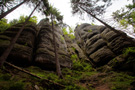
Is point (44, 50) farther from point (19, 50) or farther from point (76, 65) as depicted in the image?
point (76, 65)

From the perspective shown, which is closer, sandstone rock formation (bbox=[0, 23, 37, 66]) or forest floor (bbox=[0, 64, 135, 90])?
forest floor (bbox=[0, 64, 135, 90])

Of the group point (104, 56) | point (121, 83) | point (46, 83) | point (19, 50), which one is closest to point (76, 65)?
point (104, 56)

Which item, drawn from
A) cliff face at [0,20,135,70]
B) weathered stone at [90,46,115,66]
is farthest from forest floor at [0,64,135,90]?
weathered stone at [90,46,115,66]

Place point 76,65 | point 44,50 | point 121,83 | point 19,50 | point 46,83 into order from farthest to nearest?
point 76,65 → point 44,50 → point 19,50 → point 121,83 → point 46,83

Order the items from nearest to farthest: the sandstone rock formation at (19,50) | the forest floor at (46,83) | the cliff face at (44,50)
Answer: the forest floor at (46,83) < the sandstone rock formation at (19,50) < the cliff face at (44,50)

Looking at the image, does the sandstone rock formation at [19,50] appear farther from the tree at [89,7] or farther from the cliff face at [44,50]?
the tree at [89,7]

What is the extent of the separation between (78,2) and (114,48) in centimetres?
1071

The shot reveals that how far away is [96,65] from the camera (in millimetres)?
13938

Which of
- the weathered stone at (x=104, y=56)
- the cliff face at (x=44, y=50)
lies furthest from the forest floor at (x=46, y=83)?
the weathered stone at (x=104, y=56)

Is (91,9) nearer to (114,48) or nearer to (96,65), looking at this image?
(114,48)

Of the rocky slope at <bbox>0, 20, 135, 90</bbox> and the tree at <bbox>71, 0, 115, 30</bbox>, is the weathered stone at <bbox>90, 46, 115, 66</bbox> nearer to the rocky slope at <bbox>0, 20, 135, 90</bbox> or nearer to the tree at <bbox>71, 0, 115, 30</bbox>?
the rocky slope at <bbox>0, 20, 135, 90</bbox>

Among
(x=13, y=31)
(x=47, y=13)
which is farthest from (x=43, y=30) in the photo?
(x=13, y=31)


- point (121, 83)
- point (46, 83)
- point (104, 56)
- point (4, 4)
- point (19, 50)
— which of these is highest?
point (4, 4)

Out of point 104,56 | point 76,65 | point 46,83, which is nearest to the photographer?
point 46,83
